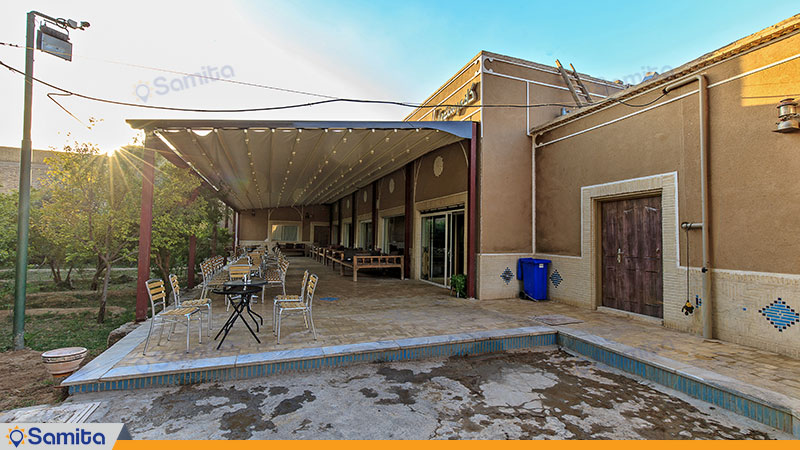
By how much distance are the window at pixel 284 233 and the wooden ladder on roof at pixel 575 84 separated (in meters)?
17.8

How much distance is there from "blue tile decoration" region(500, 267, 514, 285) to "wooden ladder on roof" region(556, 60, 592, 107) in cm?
404

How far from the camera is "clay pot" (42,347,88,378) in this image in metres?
3.13

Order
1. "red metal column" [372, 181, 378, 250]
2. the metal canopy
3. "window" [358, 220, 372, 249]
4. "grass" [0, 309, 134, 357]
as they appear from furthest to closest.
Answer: "window" [358, 220, 372, 249] < "red metal column" [372, 181, 378, 250] < the metal canopy < "grass" [0, 309, 134, 357]

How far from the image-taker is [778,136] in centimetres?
392

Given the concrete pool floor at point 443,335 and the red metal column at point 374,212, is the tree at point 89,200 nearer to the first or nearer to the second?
the concrete pool floor at point 443,335

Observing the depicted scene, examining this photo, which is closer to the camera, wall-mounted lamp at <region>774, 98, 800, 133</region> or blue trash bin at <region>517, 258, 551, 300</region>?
wall-mounted lamp at <region>774, 98, 800, 133</region>

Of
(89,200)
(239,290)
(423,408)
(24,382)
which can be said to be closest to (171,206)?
(89,200)

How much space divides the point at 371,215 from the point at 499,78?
25.2 ft

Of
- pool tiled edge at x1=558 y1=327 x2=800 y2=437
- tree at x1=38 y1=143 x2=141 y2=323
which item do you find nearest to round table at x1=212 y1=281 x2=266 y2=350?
tree at x1=38 y1=143 x2=141 y2=323

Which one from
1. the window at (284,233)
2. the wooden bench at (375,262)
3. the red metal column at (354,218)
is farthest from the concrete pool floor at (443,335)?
the window at (284,233)

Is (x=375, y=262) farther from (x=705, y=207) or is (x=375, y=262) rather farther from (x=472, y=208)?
(x=705, y=207)

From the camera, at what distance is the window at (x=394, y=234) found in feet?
37.3

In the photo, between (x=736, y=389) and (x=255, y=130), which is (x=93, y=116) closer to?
(x=255, y=130)

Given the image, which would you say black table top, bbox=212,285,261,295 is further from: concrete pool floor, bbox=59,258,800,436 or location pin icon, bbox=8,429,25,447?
location pin icon, bbox=8,429,25,447
